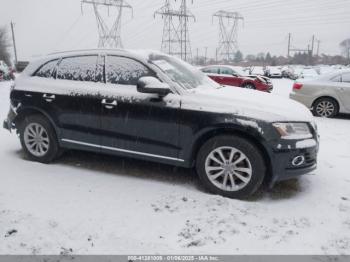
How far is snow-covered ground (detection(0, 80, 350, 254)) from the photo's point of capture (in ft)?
9.98

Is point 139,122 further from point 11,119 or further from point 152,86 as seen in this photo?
point 11,119

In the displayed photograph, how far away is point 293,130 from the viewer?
→ 3.80 metres

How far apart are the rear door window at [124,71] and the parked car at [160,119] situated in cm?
1

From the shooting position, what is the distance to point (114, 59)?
14.8ft

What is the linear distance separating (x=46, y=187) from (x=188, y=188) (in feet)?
5.76

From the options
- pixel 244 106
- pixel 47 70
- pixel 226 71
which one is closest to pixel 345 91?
pixel 244 106

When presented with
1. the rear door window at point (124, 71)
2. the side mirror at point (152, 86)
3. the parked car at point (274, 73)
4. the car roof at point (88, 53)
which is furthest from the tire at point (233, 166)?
the parked car at point (274, 73)

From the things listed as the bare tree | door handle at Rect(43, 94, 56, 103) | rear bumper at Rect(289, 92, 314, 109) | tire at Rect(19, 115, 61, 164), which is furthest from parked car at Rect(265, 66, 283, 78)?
the bare tree

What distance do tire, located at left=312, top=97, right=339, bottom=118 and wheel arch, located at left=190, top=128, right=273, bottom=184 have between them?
596 cm

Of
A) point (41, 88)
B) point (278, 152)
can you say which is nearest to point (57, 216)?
point (41, 88)

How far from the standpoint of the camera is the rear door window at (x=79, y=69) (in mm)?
4602

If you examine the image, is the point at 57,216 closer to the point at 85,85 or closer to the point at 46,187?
the point at 46,187

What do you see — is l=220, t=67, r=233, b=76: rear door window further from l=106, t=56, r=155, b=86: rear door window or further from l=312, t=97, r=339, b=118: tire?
l=106, t=56, r=155, b=86: rear door window

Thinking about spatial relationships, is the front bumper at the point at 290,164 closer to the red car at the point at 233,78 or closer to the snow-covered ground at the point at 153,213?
the snow-covered ground at the point at 153,213
